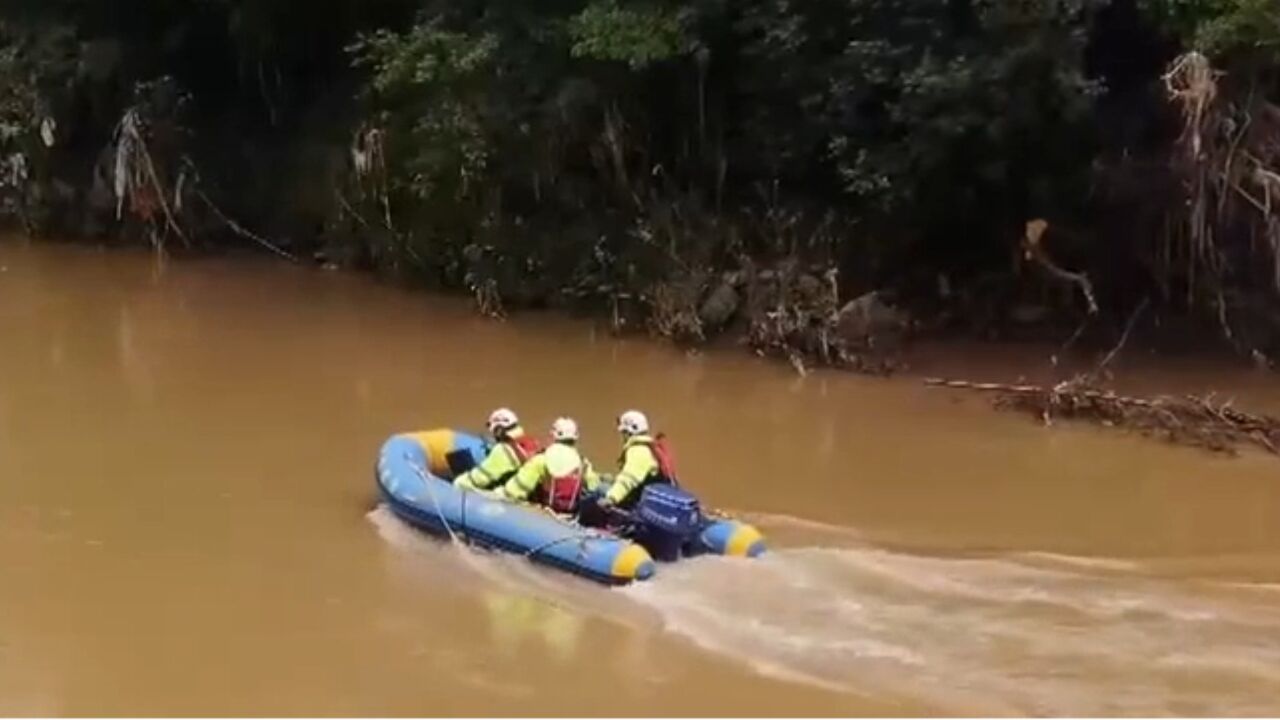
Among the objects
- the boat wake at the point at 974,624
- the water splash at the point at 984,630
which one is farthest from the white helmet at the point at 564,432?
the water splash at the point at 984,630

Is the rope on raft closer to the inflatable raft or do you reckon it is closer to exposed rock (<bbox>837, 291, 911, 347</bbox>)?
the inflatable raft

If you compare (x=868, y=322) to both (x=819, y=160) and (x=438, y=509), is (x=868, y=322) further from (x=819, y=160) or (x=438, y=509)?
(x=438, y=509)

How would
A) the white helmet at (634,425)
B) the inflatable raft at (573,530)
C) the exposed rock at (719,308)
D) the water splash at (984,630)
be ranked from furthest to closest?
1. the exposed rock at (719,308)
2. the white helmet at (634,425)
3. the inflatable raft at (573,530)
4. the water splash at (984,630)

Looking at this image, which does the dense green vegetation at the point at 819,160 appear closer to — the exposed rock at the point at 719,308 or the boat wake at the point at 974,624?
the exposed rock at the point at 719,308

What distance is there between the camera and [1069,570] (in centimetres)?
1005

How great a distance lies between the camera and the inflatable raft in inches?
391

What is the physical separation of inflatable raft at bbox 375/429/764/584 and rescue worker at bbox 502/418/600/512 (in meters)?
0.10

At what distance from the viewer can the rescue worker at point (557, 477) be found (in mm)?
10477

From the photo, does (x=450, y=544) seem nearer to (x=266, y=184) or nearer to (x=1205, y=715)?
(x=1205, y=715)

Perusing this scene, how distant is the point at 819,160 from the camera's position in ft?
51.4

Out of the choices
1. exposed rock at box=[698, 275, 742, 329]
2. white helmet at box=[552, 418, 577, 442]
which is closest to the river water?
exposed rock at box=[698, 275, 742, 329]

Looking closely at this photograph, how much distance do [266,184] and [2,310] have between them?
335cm

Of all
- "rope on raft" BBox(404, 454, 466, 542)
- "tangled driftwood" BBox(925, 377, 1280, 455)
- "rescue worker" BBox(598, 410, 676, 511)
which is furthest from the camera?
"tangled driftwood" BBox(925, 377, 1280, 455)

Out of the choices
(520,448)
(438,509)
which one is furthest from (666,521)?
(438,509)
